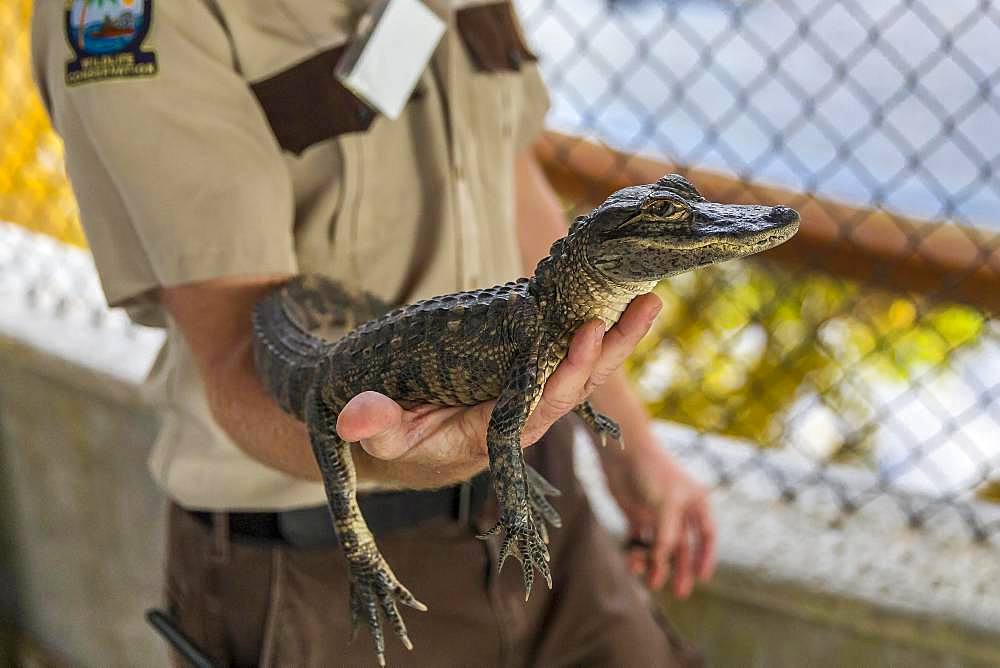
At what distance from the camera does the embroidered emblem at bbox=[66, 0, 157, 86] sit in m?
1.12

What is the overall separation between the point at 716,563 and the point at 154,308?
1022 millimetres

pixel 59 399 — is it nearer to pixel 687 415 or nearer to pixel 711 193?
pixel 687 415

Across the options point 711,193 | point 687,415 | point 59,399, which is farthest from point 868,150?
point 59,399

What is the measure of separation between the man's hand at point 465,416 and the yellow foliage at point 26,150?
1.90 meters

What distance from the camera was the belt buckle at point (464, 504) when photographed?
1331mm

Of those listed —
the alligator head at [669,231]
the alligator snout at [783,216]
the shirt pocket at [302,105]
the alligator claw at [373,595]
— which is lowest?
the alligator claw at [373,595]

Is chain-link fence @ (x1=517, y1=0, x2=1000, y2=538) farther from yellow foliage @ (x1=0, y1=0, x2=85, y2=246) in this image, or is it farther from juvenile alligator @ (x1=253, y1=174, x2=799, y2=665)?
yellow foliage @ (x1=0, y1=0, x2=85, y2=246)

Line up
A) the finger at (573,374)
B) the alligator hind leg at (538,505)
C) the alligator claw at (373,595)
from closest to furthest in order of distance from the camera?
1. the finger at (573,374)
2. the alligator hind leg at (538,505)
3. the alligator claw at (373,595)

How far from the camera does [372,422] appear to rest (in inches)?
32.3

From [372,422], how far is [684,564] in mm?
982

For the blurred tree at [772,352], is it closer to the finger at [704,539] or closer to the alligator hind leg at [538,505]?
the finger at [704,539]

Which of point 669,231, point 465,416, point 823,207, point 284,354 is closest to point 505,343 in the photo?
point 465,416

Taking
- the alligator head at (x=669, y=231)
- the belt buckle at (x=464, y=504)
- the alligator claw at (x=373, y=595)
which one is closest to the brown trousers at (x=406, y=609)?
the belt buckle at (x=464, y=504)

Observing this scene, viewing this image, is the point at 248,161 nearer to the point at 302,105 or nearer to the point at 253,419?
the point at 302,105
